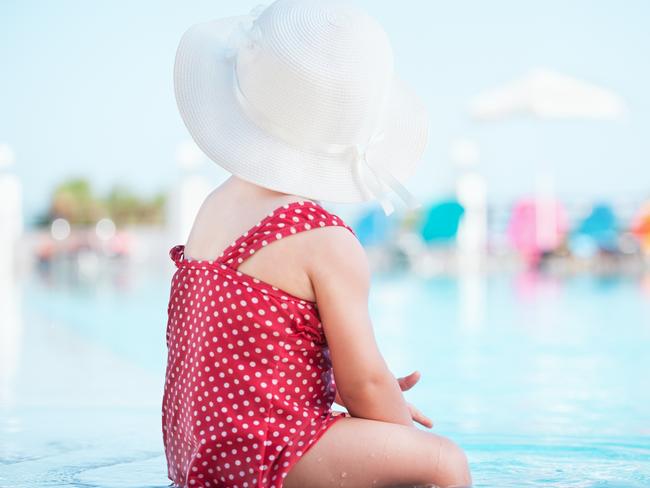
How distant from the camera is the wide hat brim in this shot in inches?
62.1

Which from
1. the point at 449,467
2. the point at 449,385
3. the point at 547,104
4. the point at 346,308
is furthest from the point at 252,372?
the point at 547,104

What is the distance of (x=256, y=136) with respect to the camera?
159cm

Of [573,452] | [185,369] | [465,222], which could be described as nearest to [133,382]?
[573,452]

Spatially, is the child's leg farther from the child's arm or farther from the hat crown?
the hat crown

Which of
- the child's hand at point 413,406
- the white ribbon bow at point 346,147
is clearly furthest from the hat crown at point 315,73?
the child's hand at point 413,406

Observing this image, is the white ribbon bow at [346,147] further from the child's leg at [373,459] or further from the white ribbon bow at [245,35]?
the child's leg at [373,459]

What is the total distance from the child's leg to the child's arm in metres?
0.06

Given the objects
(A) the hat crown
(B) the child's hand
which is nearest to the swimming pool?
(B) the child's hand

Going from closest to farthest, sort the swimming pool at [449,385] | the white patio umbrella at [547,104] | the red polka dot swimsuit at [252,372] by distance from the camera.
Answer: the red polka dot swimsuit at [252,372] < the swimming pool at [449,385] < the white patio umbrella at [547,104]

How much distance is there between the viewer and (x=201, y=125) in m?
1.63

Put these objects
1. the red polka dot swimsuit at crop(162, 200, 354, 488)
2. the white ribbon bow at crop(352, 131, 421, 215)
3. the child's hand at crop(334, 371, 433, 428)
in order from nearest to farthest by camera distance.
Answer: the red polka dot swimsuit at crop(162, 200, 354, 488)
the white ribbon bow at crop(352, 131, 421, 215)
the child's hand at crop(334, 371, 433, 428)

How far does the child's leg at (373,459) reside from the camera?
1.52 metres

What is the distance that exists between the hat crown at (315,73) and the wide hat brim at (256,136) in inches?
1.3

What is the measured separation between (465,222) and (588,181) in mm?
8646
